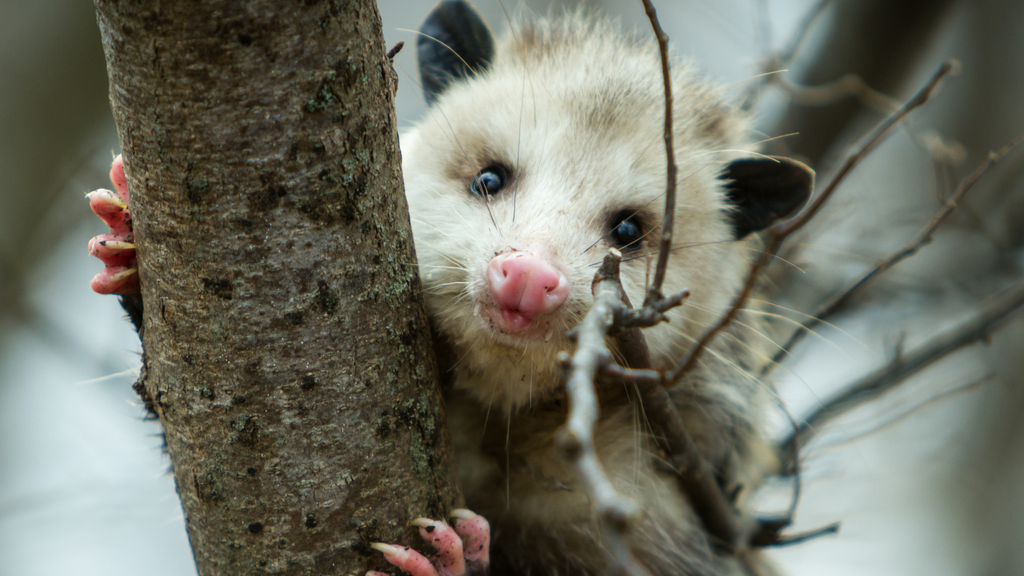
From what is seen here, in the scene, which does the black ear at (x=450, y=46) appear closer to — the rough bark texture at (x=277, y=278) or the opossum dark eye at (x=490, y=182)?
the opossum dark eye at (x=490, y=182)

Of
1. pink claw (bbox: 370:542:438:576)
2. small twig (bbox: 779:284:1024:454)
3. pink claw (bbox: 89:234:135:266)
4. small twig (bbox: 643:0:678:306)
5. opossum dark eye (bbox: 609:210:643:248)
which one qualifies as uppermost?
Answer: pink claw (bbox: 89:234:135:266)

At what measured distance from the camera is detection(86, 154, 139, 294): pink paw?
1.52 m

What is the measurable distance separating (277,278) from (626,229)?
1.03m

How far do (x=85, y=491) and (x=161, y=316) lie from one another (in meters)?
2.41

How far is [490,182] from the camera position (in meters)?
2.02

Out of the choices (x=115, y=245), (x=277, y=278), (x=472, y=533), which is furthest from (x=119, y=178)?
(x=472, y=533)

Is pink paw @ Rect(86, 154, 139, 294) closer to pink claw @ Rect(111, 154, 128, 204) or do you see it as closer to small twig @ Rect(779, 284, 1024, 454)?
pink claw @ Rect(111, 154, 128, 204)

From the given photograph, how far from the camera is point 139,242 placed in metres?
1.32

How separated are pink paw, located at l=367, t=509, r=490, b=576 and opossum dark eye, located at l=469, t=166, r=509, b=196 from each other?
2.89ft

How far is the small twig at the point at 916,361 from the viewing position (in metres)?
2.33

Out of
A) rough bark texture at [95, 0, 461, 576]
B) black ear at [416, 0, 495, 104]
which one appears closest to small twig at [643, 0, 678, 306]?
rough bark texture at [95, 0, 461, 576]

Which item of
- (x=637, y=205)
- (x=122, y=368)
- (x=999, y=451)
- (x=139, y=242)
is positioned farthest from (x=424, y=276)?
(x=999, y=451)

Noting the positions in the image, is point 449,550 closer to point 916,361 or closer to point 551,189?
point 551,189

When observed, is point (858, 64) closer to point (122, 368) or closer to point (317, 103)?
point (317, 103)
